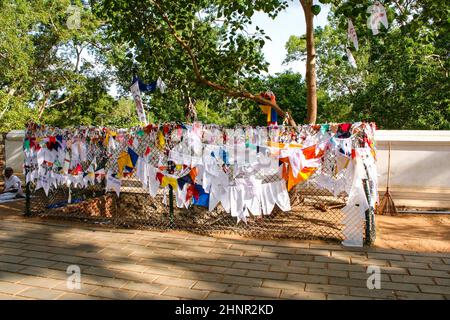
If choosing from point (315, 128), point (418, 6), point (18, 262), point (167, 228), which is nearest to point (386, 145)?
point (418, 6)

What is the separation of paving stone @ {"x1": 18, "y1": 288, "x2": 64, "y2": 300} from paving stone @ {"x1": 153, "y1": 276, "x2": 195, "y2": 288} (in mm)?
1166

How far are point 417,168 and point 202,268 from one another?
6.84 metres

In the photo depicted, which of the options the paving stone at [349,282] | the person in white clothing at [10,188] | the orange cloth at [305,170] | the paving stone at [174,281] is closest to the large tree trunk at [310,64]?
the orange cloth at [305,170]

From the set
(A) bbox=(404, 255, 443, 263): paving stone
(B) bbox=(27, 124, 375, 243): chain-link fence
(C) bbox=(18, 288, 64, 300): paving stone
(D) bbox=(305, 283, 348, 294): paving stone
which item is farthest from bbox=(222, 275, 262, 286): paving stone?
(A) bbox=(404, 255, 443, 263): paving stone

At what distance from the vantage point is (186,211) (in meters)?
9.80

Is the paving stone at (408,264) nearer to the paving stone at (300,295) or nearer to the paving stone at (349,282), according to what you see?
the paving stone at (349,282)

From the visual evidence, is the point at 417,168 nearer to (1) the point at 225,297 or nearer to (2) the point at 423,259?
(2) the point at 423,259

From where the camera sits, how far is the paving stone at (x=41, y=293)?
425 centimetres

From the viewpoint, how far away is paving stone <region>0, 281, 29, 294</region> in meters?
4.41

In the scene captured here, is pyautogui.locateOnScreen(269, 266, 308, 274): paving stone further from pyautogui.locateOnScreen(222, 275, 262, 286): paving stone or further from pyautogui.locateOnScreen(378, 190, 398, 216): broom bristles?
pyautogui.locateOnScreen(378, 190, 398, 216): broom bristles

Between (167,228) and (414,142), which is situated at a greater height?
(414,142)

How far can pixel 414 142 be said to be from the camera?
9289 millimetres
